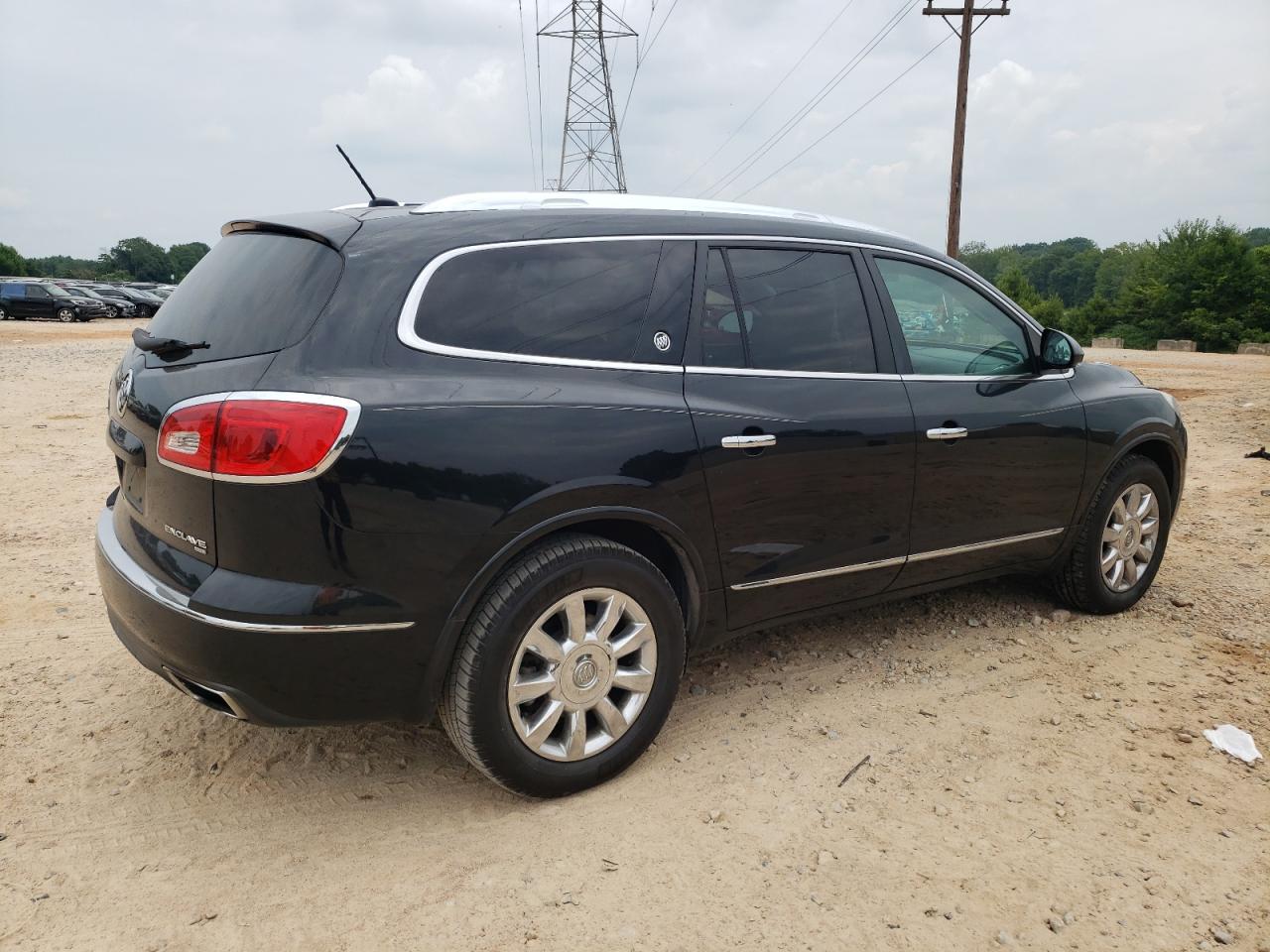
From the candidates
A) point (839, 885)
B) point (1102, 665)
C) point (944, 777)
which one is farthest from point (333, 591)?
point (1102, 665)

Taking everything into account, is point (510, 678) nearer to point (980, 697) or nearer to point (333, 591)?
point (333, 591)

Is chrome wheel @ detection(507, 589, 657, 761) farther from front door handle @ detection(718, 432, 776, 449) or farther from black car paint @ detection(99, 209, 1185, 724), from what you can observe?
front door handle @ detection(718, 432, 776, 449)

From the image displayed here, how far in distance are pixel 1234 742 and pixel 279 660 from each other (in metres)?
3.22

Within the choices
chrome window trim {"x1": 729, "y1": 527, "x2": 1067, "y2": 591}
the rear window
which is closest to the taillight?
the rear window

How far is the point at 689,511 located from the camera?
3.05 m

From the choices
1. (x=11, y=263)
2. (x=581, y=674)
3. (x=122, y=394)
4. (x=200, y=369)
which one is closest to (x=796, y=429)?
(x=581, y=674)

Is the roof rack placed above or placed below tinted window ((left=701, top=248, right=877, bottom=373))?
above

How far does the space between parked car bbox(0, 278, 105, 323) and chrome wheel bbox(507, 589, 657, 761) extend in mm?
41894

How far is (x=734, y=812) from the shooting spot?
2924 millimetres

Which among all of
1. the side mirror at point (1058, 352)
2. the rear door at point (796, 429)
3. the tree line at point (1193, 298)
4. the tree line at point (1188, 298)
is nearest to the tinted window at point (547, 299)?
the rear door at point (796, 429)

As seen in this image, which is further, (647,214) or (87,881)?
(647,214)

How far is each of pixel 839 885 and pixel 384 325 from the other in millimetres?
1977

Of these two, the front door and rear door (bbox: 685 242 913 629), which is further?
the front door

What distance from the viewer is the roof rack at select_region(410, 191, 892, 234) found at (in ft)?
10.2
